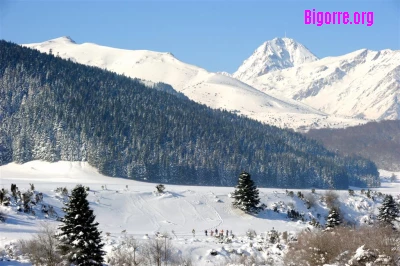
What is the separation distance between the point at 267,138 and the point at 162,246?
142m

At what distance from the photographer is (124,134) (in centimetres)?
14562

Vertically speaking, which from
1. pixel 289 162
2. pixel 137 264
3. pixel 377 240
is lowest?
pixel 137 264

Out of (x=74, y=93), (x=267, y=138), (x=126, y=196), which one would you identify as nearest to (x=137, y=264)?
(x=126, y=196)

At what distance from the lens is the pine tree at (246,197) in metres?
78.1

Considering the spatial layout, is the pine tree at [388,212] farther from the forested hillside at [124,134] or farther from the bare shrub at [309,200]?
the forested hillside at [124,134]

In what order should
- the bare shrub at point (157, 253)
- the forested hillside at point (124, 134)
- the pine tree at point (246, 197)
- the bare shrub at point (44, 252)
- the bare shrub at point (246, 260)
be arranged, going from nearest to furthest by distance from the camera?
the bare shrub at point (44, 252), the bare shrub at point (157, 253), the bare shrub at point (246, 260), the pine tree at point (246, 197), the forested hillside at point (124, 134)

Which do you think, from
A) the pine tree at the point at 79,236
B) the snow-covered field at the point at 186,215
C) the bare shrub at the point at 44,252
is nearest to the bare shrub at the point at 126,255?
the snow-covered field at the point at 186,215

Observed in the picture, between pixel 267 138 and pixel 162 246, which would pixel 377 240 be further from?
pixel 267 138

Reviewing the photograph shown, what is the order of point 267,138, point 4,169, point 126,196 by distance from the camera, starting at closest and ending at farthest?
point 126,196 → point 4,169 → point 267,138

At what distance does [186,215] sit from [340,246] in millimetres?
34252

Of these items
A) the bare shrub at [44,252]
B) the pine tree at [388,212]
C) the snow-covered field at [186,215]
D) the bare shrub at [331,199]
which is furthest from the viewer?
the bare shrub at [331,199]

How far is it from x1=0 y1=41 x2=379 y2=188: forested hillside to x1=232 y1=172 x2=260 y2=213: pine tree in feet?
158

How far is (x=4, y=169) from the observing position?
122m

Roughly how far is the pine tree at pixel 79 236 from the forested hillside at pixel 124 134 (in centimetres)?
8204
